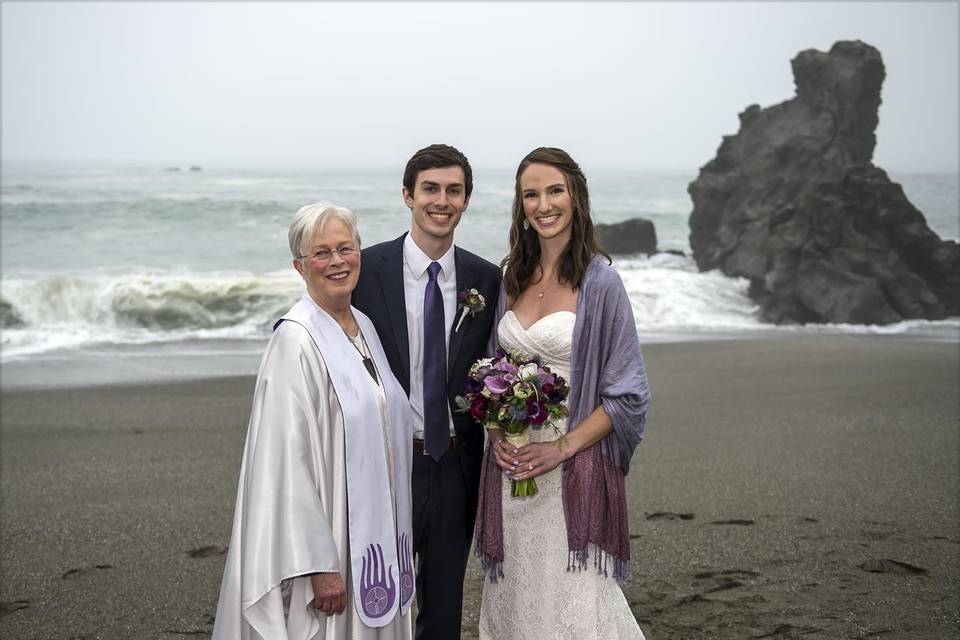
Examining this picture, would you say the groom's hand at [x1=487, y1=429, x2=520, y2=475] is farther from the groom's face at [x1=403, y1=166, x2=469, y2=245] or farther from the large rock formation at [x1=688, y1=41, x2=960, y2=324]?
the large rock formation at [x1=688, y1=41, x2=960, y2=324]

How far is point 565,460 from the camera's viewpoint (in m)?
3.69

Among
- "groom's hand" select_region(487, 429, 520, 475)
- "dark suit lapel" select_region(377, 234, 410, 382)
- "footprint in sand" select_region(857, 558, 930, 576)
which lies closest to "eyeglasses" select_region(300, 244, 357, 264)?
"dark suit lapel" select_region(377, 234, 410, 382)

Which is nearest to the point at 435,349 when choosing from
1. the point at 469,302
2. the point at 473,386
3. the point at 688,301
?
the point at 469,302

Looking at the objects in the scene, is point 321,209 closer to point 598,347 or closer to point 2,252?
point 598,347

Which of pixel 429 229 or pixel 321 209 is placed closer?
pixel 321 209

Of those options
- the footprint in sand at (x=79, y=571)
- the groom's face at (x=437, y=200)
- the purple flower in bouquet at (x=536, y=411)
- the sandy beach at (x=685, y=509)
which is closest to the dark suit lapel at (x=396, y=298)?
the groom's face at (x=437, y=200)

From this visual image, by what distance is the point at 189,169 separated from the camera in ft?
189

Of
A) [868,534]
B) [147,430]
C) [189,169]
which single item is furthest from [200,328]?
[189,169]

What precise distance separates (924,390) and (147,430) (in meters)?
8.40

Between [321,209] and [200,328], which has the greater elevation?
[321,209]

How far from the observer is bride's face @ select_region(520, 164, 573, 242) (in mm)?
3779

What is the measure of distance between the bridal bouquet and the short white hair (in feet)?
2.39

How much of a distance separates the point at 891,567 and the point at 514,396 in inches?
130

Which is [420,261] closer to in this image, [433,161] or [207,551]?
[433,161]
